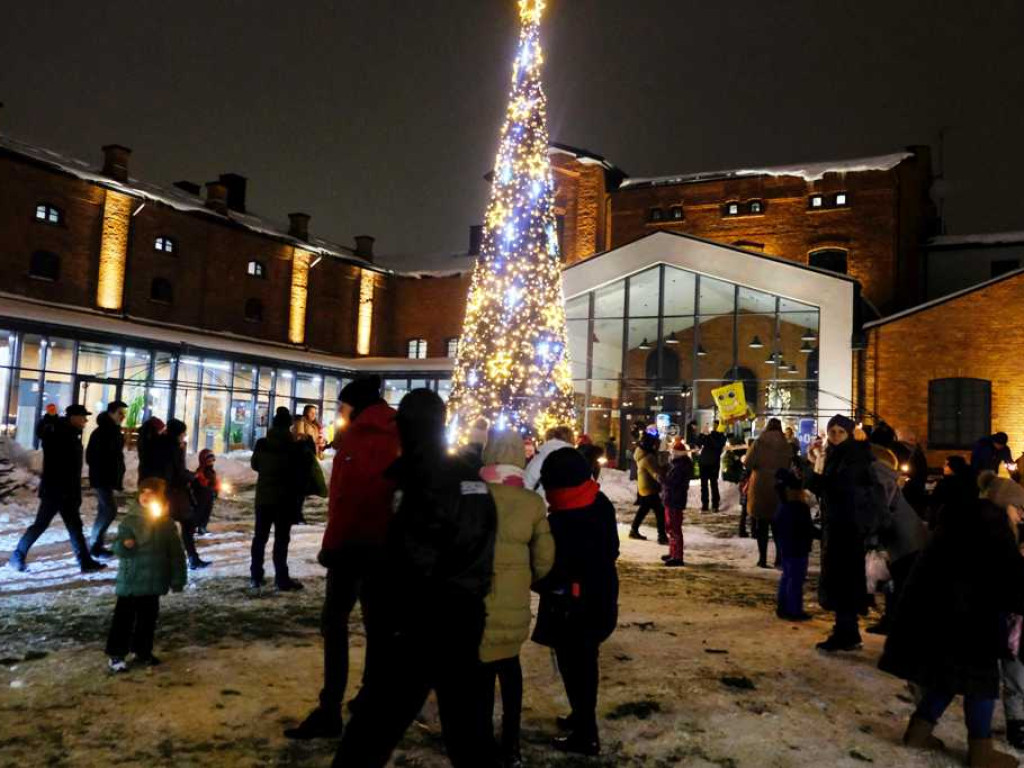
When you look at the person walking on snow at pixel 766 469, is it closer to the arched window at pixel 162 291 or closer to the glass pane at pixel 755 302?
the glass pane at pixel 755 302

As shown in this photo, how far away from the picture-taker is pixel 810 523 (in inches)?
284

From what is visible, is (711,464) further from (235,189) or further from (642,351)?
(235,189)

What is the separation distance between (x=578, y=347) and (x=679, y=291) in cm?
345

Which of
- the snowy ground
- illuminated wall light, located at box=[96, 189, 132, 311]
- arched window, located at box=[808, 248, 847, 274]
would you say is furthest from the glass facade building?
illuminated wall light, located at box=[96, 189, 132, 311]

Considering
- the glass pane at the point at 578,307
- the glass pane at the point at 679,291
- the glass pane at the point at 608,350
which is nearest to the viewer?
the glass pane at the point at 679,291

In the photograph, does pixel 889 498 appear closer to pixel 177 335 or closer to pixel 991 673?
pixel 991 673

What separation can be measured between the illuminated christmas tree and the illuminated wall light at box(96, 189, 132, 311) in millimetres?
18042

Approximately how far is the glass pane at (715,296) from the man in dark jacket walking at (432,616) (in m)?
21.2

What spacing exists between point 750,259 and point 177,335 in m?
17.6

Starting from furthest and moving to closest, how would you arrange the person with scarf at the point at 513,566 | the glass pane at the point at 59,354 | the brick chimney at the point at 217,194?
1. the brick chimney at the point at 217,194
2. the glass pane at the point at 59,354
3. the person with scarf at the point at 513,566

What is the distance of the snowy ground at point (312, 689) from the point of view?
4105 mm

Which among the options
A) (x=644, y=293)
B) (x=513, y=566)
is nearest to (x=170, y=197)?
(x=644, y=293)

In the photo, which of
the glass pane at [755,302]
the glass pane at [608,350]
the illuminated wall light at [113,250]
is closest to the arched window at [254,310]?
the illuminated wall light at [113,250]

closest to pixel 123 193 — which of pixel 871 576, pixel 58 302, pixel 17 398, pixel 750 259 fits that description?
pixel 58 302
